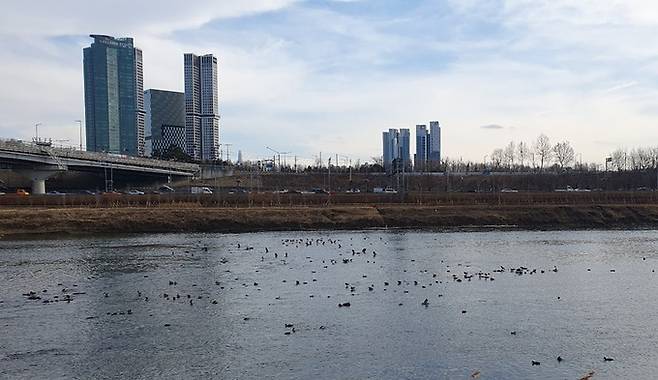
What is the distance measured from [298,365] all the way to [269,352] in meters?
1.89

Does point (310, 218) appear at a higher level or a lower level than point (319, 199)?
lower

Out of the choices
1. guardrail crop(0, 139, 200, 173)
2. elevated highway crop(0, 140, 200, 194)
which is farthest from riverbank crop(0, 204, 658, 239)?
guardrail crop(0, 139, 200, 173)

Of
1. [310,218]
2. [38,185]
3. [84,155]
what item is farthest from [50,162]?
[310,218]

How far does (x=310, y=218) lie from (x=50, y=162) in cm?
5141

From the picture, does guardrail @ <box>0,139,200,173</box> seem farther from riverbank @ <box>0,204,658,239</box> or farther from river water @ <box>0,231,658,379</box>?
river water @ <box>0,231,658,379</box>

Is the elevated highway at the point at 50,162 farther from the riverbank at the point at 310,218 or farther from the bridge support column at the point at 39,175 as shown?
the riverbank at the point at 310,218

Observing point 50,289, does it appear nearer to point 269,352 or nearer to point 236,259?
point 236,259

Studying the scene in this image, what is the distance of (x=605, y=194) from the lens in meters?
101

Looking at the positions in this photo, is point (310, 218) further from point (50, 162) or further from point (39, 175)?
point (39, 175)

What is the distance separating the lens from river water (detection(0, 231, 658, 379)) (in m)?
20.5

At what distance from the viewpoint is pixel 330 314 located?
27.4 metres

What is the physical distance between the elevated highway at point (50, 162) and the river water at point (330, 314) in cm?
5589

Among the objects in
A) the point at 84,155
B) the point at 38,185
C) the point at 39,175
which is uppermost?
the point at 84,155

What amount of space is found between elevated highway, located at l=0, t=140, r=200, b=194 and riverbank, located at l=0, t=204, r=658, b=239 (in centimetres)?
2300
